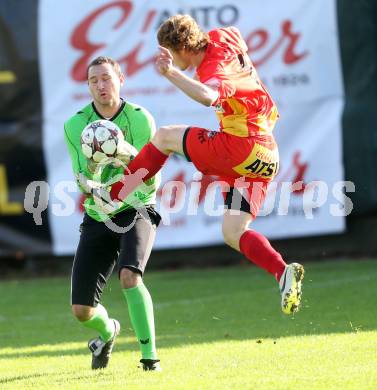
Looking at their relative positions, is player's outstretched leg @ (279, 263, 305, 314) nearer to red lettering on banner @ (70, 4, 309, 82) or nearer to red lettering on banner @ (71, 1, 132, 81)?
red lettering on banner @ (70, 4, 309, 82)

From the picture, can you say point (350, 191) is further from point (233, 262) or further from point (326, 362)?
point (326, 362)

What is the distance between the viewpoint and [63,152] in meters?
12.3

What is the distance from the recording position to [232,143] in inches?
249

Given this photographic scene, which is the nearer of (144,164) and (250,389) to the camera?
(250,389)

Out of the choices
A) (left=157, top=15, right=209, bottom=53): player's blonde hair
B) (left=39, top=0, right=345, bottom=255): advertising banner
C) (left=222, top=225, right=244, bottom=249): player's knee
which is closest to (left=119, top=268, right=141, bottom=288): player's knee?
(left=222, top=225, right=244, bottom=249): player's knee

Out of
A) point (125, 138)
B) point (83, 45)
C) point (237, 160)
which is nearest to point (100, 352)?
point (125, 138)

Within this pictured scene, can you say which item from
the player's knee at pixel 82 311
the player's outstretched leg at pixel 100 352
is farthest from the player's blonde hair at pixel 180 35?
the player's outstretched leg at pixel 100 352

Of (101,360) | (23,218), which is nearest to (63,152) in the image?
(23,218)

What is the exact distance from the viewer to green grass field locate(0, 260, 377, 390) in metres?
5.92

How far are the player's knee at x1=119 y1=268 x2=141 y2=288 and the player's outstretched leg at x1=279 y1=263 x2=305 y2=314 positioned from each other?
2.88 feet

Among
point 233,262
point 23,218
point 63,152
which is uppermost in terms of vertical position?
point 63,152

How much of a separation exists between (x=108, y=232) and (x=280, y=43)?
6.74m

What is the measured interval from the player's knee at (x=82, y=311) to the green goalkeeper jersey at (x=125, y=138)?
0.56 metres

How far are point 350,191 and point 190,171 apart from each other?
1.98m
